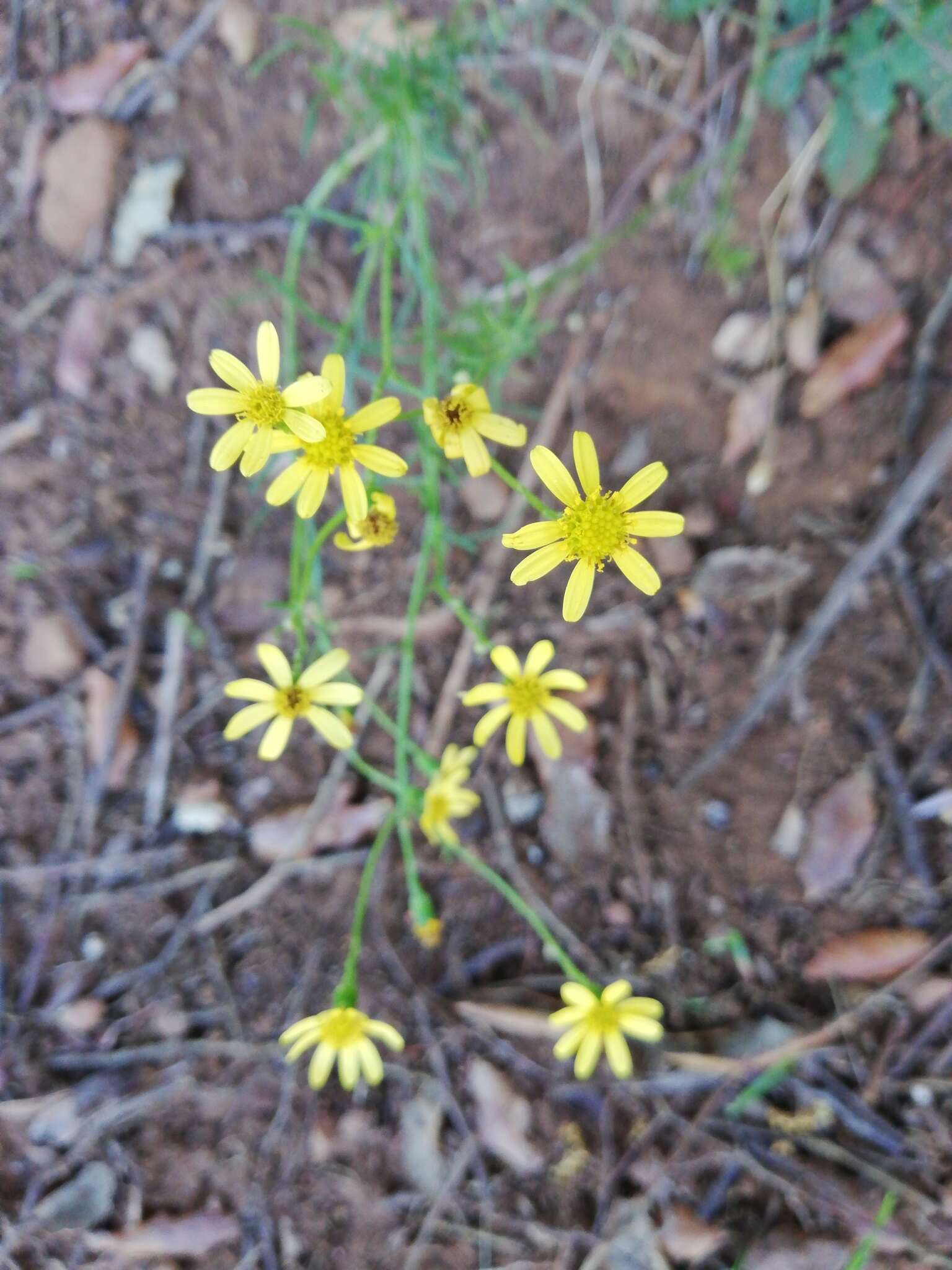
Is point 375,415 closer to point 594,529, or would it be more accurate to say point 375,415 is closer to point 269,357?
point 269,357

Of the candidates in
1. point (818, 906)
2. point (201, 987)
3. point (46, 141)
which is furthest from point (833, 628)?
point (46, 141)

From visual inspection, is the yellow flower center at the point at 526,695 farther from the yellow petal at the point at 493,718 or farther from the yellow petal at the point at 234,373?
the yellow petal at the point at 234,373

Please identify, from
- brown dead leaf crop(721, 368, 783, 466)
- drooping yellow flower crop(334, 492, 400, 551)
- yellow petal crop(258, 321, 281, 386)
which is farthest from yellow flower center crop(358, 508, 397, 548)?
brown dead leaf crop(721, 368, 783, 466)

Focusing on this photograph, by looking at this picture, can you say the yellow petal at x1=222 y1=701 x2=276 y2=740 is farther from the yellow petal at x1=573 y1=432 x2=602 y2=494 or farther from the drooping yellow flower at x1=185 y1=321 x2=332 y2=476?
the yellow petal at x1=573 y1=432 x2=602 y2=494

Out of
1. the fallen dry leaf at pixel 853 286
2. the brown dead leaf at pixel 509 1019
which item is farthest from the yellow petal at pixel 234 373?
the brown dead leaf at pixel 509 1019

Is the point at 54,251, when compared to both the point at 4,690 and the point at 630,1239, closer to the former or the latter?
the point at 4,690

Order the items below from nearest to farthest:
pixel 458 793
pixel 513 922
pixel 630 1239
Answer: pixel 458 793, pixel 630 1239, pixel 513 922
